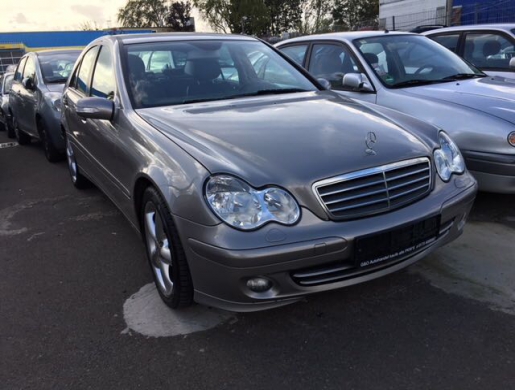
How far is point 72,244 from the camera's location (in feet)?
12.9

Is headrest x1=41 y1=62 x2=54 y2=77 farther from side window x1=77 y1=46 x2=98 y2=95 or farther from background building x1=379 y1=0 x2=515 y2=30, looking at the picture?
background building x1=379 y1=0 x2=515 y2=30

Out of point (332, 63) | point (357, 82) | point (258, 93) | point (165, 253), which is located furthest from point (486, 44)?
point (165, 253)

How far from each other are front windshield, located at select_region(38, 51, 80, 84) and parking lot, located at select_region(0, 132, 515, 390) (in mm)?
4171

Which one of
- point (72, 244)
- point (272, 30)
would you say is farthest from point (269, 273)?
point (272, 30)

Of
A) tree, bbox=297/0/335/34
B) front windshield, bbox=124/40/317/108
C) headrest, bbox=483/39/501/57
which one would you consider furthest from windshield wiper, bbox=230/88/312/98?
tree, bbox=297/0/335/34

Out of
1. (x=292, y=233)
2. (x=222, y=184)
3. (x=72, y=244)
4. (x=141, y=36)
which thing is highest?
(x=141, y=36)

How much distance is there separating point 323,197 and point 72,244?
2.49 metres

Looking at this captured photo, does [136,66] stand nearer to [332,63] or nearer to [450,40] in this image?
[332,63]

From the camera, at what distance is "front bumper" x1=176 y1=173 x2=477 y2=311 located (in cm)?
219

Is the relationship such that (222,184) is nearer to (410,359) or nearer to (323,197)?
(323,197)

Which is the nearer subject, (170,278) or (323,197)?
(323,197)

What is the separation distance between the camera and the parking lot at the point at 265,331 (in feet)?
7.43

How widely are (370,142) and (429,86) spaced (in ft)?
7.57

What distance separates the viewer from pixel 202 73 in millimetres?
3623
